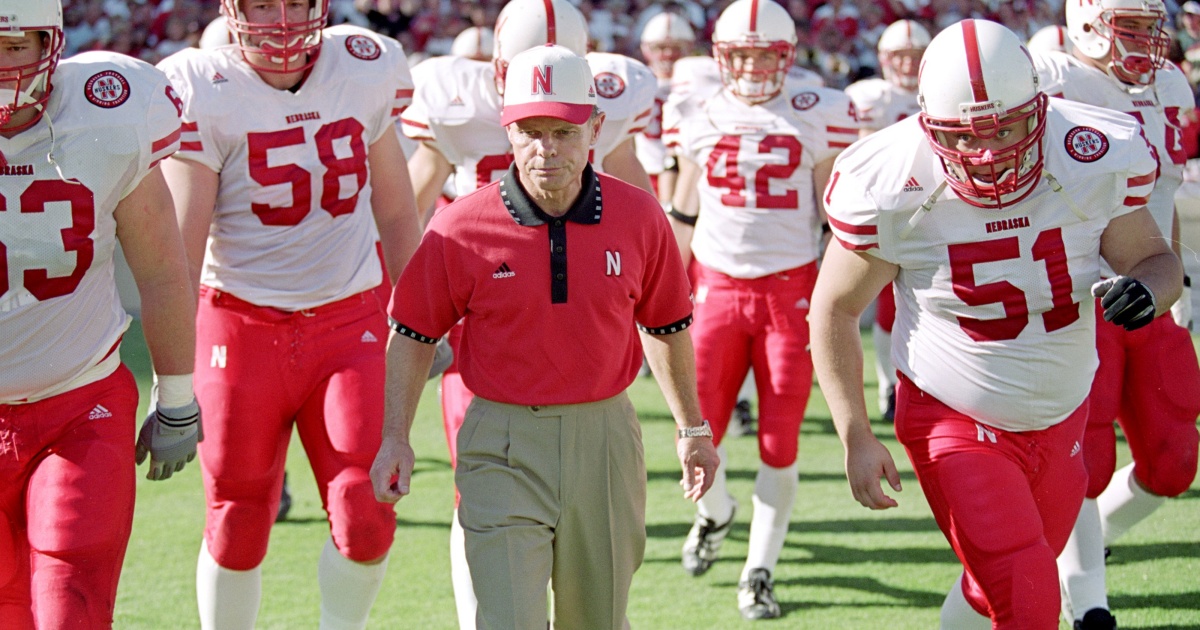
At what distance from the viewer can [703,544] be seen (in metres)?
5.09

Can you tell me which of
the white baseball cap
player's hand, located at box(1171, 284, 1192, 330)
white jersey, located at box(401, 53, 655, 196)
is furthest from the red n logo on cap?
player's hand, located at box(1171, 284, 1192, 330)

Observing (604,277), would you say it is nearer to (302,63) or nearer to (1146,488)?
(302,63)

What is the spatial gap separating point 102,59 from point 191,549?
283 cm

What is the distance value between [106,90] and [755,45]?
2732mm

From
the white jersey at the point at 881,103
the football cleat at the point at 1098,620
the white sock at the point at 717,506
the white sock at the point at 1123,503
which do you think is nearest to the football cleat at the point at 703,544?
the white sock at the point at 717,506

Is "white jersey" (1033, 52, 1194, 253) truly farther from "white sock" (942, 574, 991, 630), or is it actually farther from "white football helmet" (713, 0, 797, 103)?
"white sock" (942, 574, 991, 630)

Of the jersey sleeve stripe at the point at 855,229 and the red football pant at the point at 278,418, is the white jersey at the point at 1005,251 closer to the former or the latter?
the jersey sleeve stripe at the point at 855,229

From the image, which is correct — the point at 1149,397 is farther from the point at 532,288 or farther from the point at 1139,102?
the point at 532,288

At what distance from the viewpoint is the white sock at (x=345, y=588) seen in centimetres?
377

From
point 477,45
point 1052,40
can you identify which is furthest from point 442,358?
point 477,45

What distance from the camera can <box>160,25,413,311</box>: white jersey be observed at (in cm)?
379

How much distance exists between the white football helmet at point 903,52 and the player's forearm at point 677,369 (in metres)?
5.27

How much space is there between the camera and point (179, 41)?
41.0ft

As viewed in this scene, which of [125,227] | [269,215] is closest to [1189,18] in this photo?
[269,215]
